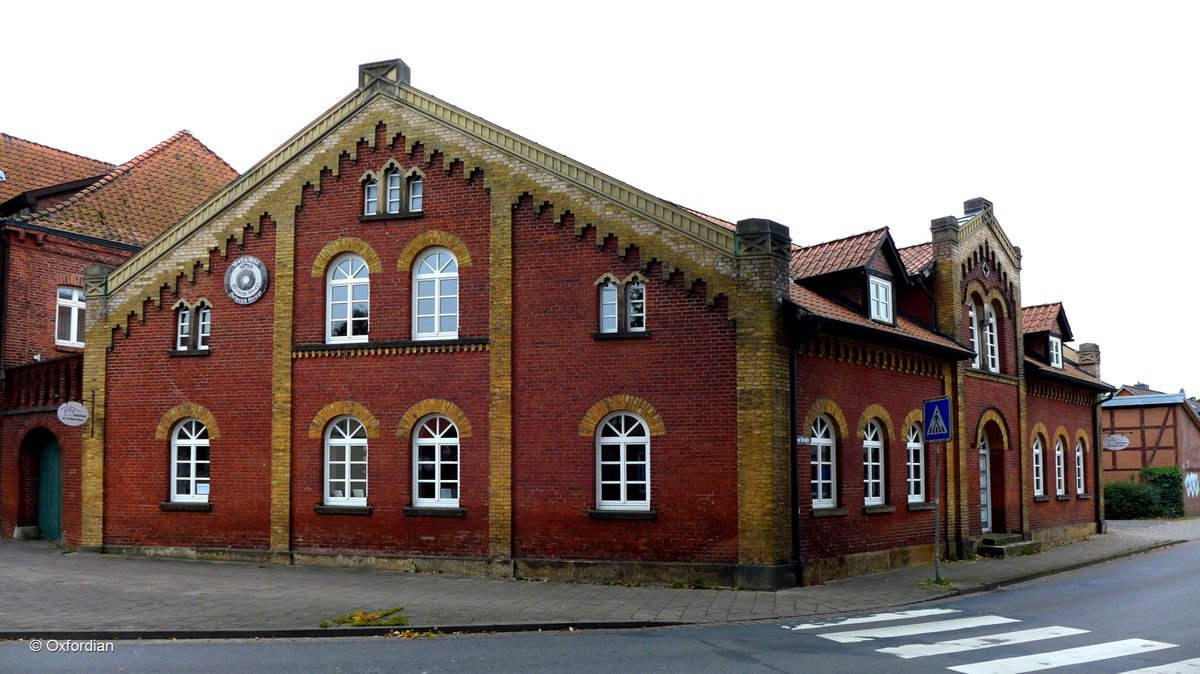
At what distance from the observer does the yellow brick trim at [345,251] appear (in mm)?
20219

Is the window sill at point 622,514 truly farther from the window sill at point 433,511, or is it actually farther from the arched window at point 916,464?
the arched window at point 916,464

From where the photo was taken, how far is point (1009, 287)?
27.4m

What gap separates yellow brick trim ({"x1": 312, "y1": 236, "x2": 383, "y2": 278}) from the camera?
20.2 m

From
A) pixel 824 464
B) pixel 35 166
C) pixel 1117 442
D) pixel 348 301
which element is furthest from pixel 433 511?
pixel 1117 442

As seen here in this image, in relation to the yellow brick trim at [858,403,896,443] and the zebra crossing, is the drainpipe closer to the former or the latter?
the yellow brick trim at [858,403,896,443]

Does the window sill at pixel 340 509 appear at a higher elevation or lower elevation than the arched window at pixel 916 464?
lower

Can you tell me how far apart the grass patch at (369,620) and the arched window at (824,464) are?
8200 mm

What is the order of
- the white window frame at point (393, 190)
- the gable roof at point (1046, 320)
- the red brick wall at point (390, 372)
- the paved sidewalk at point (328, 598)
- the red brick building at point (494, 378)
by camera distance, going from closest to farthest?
1. the paved sidewalk at point (328, 598)
2. the red brick building at point (494, 378)
3. the red brick wall at point (390, 372)
4. the white window frame at point (393, 190)
5. the gable roof at point (1046, 320)

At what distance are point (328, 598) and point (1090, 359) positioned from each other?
27.7 meters

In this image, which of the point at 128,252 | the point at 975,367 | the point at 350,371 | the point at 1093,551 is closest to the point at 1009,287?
the point at 975,367

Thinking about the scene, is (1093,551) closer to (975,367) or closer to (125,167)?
(975,367)

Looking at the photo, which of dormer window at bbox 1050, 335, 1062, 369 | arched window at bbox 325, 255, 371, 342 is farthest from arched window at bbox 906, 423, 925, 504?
arched window at bbox 325, 255, 371, 342

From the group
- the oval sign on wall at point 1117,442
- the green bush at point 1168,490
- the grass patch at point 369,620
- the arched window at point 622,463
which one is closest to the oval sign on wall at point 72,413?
the grass patch at point 369,620

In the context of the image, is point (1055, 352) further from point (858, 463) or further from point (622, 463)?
point (622, 463)
